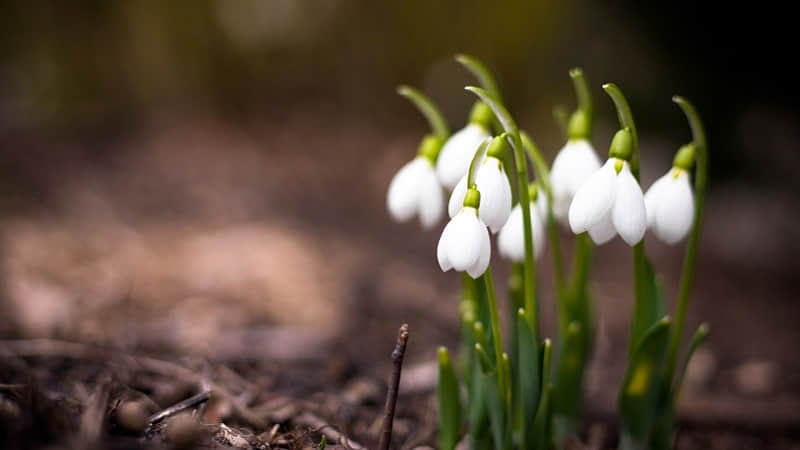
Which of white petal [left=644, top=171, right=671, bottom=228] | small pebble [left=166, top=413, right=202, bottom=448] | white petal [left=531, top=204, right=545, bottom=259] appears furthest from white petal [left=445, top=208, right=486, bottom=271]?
small pebble [left=166, top=413, right=202, bottom=448]

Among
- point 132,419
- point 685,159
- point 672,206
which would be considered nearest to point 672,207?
point 672,206

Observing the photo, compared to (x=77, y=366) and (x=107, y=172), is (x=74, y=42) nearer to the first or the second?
(x=107, y=172)

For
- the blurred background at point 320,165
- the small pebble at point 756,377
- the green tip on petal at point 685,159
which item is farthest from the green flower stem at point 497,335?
the small pebble at point 756,377

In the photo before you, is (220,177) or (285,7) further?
(285,7)

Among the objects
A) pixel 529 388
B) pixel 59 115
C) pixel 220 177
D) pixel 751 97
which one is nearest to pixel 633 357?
A: pixel 529 388

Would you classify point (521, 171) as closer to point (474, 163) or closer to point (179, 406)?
point (474, 163)

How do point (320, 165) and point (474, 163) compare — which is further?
point (320, 165)
